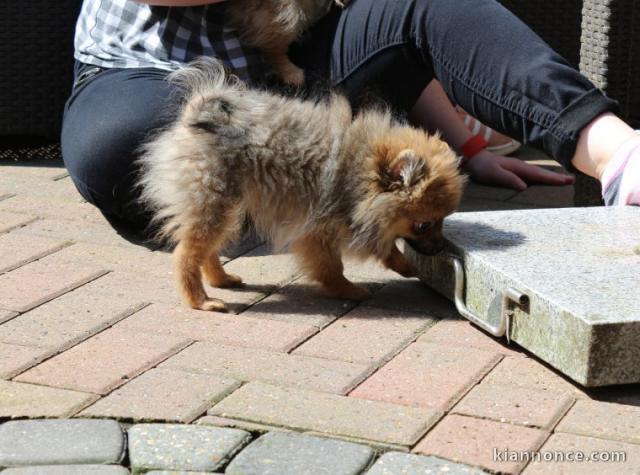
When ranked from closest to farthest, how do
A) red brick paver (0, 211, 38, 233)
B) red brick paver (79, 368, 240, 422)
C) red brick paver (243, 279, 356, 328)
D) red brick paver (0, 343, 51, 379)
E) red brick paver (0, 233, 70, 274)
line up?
red brick paver (79, 368, 240, 422) < red brick paver (0, 343, 51, 379) < red brick paver (243, 279, 356, 328) < red brick paver (0, 233, 70, 274) < red brick paver (0, 211, 38, 233)

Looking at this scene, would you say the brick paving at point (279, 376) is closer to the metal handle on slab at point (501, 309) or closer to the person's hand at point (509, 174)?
the metal handle on slab at point (501, 309)

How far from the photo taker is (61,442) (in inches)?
87.1

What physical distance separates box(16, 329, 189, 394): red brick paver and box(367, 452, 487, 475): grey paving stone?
0.69 m

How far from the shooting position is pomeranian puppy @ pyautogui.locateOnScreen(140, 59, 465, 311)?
2.97 metres

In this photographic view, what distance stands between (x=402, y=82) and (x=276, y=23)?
46 centimetres

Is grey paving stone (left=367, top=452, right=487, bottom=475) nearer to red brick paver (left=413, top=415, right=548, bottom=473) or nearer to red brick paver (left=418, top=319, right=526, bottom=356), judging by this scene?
red brick paver (left=413, top=415, right=548, bottom=473)

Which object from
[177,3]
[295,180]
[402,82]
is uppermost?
[177,3]

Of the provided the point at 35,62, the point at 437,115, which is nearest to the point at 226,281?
the point at 437,115

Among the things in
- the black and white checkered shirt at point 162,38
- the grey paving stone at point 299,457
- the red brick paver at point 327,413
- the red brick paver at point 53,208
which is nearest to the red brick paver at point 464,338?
the red brick paver at point 327,413

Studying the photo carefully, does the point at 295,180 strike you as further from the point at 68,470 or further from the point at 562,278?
the point at 68,470

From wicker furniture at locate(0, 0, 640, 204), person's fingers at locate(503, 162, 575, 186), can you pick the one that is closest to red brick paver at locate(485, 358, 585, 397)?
person's fingers at locate(503, 162, 575, 186)

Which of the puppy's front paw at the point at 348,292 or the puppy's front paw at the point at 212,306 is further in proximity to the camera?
the puppy's front paw at the point at 348,292

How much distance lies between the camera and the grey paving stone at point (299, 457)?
2113 mm

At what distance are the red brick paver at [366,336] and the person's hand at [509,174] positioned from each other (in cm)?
147
